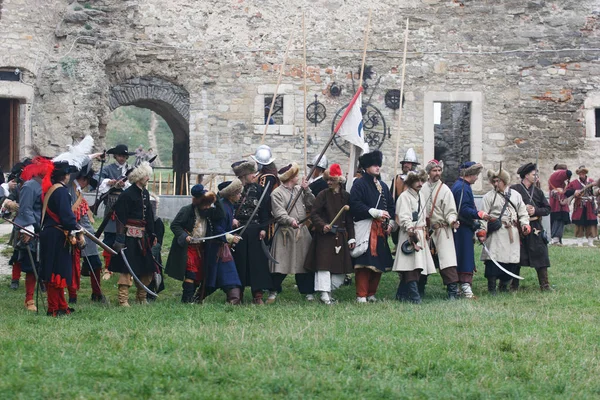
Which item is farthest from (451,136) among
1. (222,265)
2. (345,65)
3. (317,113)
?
(222,265)

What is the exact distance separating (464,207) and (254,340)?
13.3ft

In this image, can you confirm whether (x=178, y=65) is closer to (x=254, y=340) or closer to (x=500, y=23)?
(x=500, y=23)

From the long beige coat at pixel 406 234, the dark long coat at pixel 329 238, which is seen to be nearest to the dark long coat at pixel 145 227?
the dark long coat at pixel 329 238

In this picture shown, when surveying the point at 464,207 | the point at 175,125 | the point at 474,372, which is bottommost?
the point at 474,372

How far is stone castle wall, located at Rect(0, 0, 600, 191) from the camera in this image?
19.8 metres

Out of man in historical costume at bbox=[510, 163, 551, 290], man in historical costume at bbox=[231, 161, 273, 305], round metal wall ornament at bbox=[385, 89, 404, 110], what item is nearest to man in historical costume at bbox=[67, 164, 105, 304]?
man in historical costume at bbox=[231, 161, 273, 305]

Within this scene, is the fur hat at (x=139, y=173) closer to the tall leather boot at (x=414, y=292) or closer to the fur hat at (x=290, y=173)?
the fur hat at (x=290, y=173)

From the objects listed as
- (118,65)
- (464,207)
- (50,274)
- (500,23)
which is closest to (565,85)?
(500,23)

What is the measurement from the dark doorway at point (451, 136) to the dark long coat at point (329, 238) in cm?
1224

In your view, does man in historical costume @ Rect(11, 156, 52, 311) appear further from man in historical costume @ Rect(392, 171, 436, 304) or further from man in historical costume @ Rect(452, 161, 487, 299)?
man in historical costume @ Rect(452, 161, 487, 299)

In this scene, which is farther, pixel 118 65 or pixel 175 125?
pixel 175 125

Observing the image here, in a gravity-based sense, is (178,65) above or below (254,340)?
above

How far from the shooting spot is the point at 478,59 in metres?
20.2

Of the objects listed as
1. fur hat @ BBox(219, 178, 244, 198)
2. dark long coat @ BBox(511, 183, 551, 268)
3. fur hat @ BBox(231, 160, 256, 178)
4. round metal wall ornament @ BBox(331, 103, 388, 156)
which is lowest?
dark long coat @ BBox(511, 183, 551, 268)
